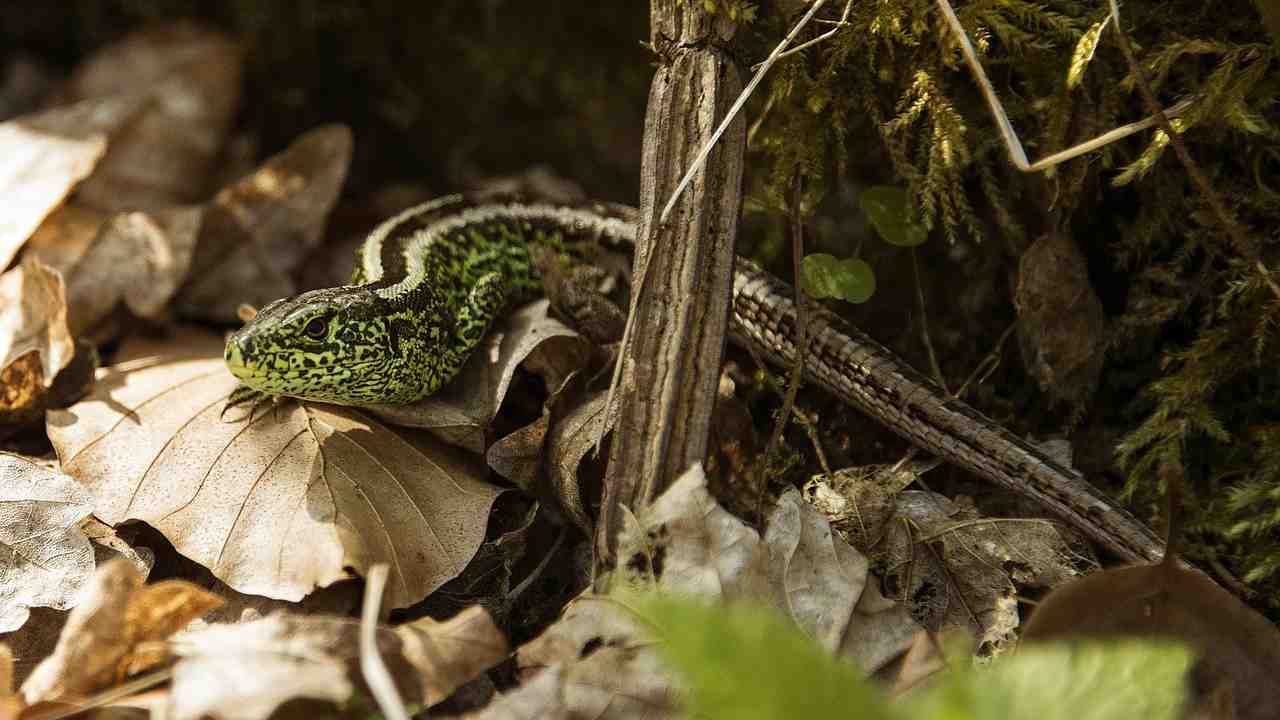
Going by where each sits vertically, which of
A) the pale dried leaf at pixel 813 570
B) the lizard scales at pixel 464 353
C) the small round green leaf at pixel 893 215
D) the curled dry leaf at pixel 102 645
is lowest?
the curled dry leaf at pixel 102 645

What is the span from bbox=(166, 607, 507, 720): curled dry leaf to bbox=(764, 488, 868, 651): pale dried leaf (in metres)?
0.68

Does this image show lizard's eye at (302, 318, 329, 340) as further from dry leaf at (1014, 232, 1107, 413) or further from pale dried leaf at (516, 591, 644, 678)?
dry leaf at (1014, 232, 1107, 413)

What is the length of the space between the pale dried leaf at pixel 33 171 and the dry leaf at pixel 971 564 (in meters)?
3.19

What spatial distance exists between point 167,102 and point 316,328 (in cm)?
271

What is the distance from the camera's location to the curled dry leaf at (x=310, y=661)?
74.1 inches

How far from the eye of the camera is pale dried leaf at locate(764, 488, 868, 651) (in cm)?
227

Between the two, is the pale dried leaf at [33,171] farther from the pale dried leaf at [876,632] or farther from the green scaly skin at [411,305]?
the pale dried leaf at [876,632]

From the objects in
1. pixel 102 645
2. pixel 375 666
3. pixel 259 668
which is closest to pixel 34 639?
pixel 102 645

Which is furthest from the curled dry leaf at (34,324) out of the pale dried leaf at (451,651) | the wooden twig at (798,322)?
the wooden twig at (798,322)

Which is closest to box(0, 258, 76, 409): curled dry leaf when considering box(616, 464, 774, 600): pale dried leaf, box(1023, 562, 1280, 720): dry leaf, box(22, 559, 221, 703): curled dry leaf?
box(22, 559, 221, 703): curled dry leaf

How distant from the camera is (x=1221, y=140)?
2781mm

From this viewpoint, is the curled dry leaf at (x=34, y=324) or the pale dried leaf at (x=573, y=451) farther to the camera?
the curled dry leaf at (x=34, y=324)

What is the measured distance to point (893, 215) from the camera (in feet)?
10.3

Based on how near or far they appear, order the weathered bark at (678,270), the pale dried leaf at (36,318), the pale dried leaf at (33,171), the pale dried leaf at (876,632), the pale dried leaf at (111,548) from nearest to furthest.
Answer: the pale dried leaf at (876,632)
the weathered bark at (678,270)
the pale dried leaf at (111,548)
the pale dried leaf at (36,318)
the pale dried leaf at (33,171)
